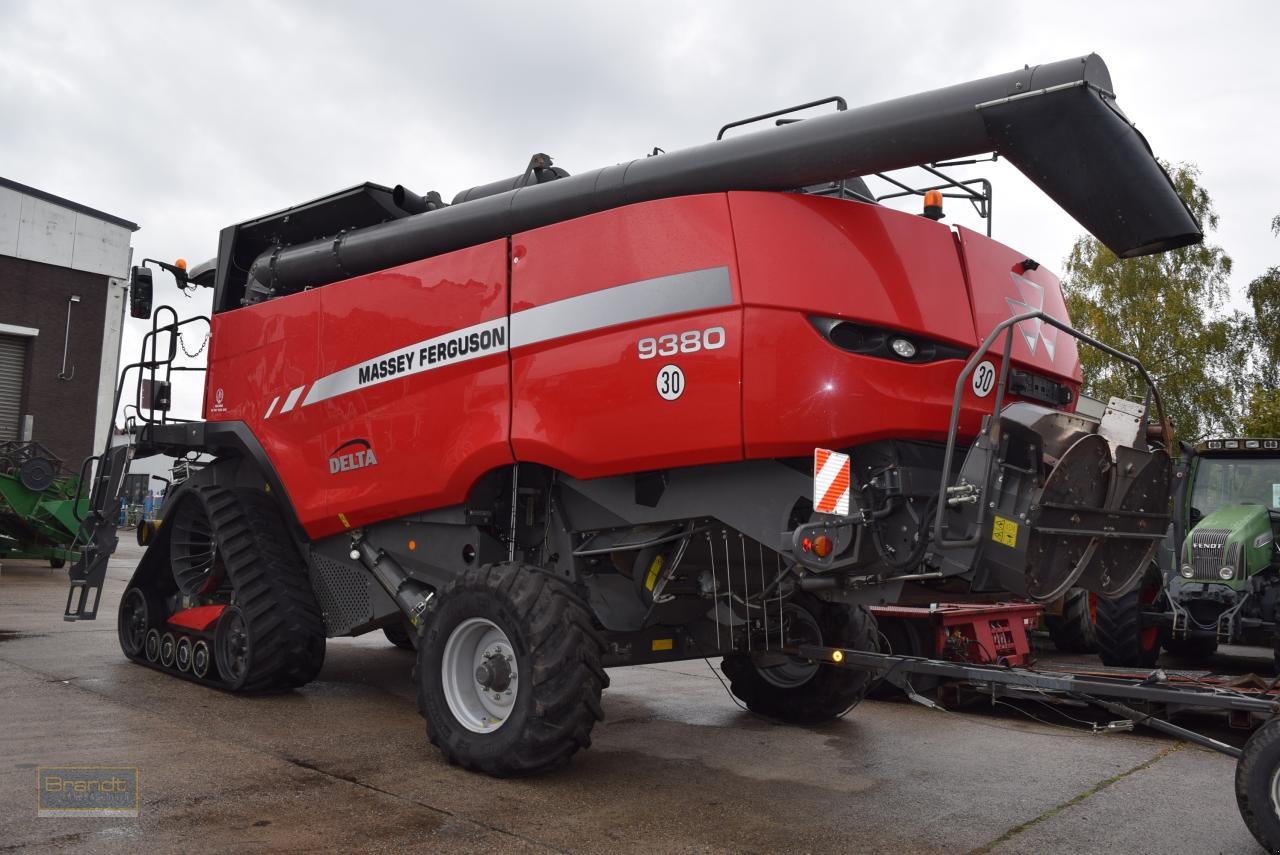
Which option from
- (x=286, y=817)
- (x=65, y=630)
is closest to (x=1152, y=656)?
(x=286, y=817)

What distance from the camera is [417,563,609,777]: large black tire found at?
476 centimetres

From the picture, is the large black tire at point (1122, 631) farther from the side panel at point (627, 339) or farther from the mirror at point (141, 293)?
the mirror at point (141, 293)

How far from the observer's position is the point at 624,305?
4.88m

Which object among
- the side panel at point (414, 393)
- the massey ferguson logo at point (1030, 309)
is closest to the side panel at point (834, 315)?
the massey ferguson logo at point (1030, 309)

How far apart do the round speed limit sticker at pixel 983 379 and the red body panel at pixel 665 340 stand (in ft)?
0.19

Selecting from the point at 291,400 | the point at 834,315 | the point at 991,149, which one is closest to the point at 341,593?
the point at 291,400

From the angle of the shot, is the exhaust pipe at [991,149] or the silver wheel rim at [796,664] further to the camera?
the silver wheel rim at [796,664]

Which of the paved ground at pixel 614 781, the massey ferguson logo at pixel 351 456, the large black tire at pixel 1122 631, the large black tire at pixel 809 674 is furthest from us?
the large black tire at pixel 1122 631

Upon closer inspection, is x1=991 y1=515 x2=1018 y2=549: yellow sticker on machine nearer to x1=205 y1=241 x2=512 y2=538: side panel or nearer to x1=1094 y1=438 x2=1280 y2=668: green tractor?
x1=205 y1=241 x2=512 y2=538: side panel

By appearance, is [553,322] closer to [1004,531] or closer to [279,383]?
[1004,531]

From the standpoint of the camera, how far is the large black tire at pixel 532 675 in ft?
15.6

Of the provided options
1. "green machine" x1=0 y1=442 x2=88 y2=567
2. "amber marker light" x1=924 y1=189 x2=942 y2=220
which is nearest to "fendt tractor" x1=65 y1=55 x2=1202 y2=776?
"amber marker light" x1=924 y1=189 x2=942 y2=220

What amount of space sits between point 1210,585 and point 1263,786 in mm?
6267

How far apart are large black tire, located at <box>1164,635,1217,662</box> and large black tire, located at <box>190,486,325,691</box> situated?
7.78 metres
